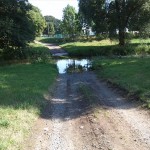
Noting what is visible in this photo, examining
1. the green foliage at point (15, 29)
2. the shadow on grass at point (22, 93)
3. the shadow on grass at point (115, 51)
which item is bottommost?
the shadow on grass at point (115, 51)

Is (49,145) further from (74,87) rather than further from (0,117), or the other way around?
(74,87)

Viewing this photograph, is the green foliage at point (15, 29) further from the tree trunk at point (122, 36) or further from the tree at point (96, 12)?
the tree trunk at point (122, 36)

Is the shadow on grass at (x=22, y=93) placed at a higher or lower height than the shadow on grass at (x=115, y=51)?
higher

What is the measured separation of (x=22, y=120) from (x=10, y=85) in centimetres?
766

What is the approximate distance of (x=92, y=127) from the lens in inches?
444

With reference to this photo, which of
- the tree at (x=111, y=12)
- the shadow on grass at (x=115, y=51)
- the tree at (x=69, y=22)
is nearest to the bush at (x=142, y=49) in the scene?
the shadow on grass at (x=115, y=51)

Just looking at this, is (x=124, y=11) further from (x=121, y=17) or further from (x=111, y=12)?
(x=111, y=12)

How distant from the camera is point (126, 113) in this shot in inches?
516

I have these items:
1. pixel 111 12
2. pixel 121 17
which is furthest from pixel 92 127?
pixel 111 12

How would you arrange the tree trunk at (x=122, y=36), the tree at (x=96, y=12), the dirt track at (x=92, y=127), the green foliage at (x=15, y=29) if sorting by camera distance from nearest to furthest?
the dirt track at (x=92, y=127) < the green foliage at (x=15, y=29) < the tree at (x=96, y=12) < the tree trunk at (x=122, y=36)

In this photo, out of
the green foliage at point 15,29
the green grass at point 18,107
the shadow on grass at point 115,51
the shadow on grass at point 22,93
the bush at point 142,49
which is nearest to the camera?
the green grass at point 18,107

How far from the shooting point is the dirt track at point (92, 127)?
9656 mm

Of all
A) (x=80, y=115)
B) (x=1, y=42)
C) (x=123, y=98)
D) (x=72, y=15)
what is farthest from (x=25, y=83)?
(x=72, y=15)

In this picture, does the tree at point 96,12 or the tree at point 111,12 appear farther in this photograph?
the tree at point 111,12
